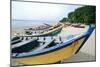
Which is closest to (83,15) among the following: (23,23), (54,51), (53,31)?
(53,31)

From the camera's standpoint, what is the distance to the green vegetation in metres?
2.38

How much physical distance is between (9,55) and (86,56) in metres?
0.95

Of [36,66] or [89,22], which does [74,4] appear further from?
[36,66]

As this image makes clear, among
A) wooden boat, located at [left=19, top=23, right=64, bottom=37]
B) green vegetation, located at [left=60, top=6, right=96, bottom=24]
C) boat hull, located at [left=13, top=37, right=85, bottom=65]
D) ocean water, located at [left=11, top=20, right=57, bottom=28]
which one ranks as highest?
green vegetation, located at [left=60, top=6, right=96, bottom=24]

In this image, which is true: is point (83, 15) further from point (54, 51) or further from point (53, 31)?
point (54, 51)

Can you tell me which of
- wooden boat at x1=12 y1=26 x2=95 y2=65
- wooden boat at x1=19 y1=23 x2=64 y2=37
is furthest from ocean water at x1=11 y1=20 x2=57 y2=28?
wooden boat at x1=12 y1=26 x2=95 y2=65

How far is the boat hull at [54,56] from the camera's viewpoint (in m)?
2.19

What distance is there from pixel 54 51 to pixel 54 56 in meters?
0.06

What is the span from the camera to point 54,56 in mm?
2305

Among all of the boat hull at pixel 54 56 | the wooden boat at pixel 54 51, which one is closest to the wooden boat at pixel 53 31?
the wooden boat at pixel 54 51

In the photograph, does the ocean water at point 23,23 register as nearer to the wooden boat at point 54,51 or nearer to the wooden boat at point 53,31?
the wooden boat at point 53,31

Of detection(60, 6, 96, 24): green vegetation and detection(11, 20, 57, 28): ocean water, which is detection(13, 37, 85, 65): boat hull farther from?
detection(11, 20, 57, 28): ocean water

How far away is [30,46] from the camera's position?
2203 millimetres
